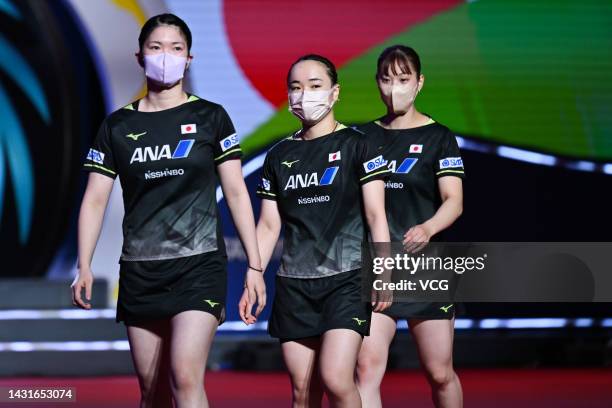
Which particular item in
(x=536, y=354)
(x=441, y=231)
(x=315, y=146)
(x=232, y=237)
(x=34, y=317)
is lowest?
(x=536, y=354)

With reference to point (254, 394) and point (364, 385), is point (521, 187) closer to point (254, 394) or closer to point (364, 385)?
point (254, 394)

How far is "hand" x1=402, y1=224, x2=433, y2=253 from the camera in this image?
15.5 feet

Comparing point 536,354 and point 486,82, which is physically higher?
point 486,82

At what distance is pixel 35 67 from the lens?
8188 mm

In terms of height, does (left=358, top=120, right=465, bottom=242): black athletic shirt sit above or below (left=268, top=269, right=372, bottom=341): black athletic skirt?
above

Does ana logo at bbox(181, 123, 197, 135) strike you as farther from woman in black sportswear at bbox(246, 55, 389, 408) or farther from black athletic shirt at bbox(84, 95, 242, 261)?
woman in black sportswear at bbox(246, 55, 389, 408)

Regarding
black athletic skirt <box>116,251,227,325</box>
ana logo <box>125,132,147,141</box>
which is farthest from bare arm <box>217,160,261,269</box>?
ana logo <box>125,132,147,141</box>

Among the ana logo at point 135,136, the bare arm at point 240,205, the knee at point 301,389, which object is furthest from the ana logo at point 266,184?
the knee at point 301,389

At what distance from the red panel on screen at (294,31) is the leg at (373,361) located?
3880 mm

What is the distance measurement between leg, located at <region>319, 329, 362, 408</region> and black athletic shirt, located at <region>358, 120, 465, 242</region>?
0.76 meters

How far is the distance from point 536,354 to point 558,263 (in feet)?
2.55

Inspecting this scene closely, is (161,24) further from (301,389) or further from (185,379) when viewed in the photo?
(301,389)

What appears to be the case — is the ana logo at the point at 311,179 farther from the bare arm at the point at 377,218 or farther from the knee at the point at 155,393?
the knee at the point at 155,393

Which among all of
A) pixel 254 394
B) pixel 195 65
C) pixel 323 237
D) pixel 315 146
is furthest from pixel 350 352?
pixel 195 65
